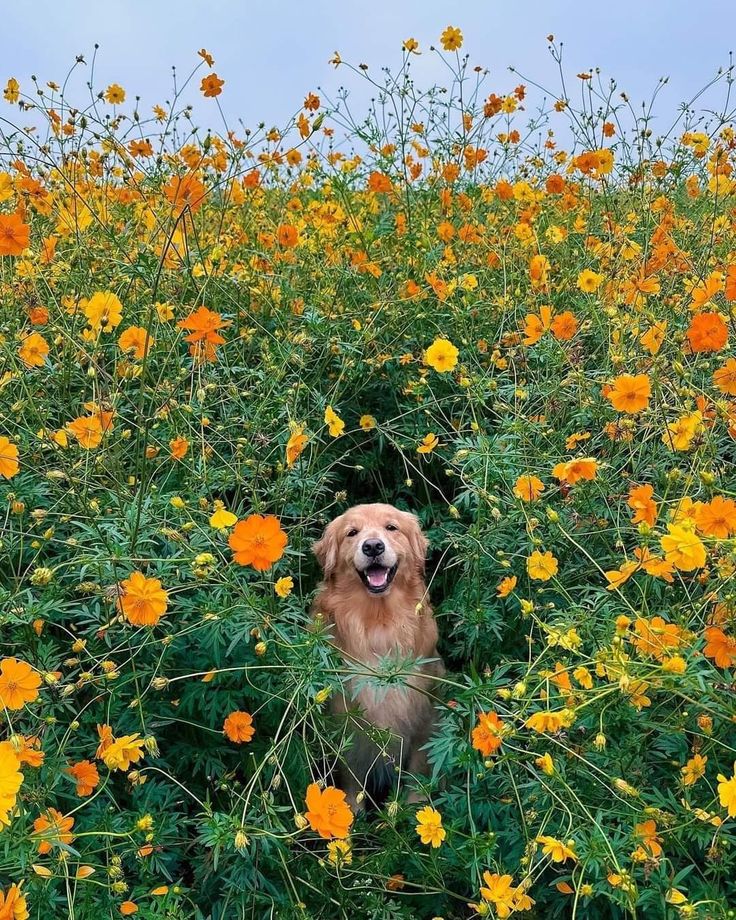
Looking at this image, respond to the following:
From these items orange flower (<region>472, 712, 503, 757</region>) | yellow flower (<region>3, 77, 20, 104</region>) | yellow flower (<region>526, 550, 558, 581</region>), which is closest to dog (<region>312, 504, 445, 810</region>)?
yellow flower (<region>526, 550, 558, 581</region>)

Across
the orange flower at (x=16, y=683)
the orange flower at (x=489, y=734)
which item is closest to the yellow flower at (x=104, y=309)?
the orange flower at (x=16, y=683)

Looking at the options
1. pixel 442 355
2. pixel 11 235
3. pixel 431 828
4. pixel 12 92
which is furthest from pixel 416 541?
pixel 12 92

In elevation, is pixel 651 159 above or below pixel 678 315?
above

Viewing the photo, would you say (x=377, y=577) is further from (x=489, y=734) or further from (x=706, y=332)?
(x=706, y=332)

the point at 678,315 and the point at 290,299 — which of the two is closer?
the point at 678,315

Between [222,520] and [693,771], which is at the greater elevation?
[222,520]

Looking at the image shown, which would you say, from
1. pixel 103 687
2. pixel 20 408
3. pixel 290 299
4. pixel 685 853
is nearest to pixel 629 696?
pixel 685 853

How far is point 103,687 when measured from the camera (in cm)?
215

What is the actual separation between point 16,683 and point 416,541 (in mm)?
1686

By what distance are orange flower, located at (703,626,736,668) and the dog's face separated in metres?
1.32

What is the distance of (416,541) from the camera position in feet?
10.1

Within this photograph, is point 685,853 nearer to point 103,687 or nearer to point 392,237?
point 103,687

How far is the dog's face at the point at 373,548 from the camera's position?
9.59ft

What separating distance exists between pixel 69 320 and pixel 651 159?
303cm
